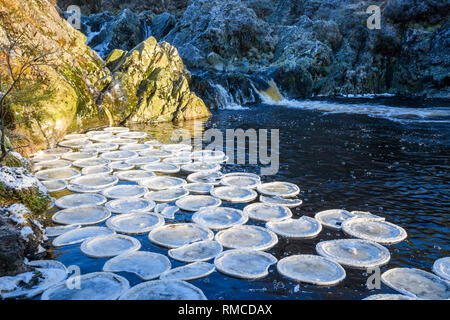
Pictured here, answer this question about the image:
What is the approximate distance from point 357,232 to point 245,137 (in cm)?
1319

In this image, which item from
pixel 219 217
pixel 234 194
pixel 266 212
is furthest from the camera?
pixel 234 194

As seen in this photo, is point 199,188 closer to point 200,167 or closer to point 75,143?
point 200,167

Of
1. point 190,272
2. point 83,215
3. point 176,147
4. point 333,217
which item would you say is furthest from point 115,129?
point 190,272

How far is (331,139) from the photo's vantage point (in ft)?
68.6

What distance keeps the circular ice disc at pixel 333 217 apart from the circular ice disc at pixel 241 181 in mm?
3129

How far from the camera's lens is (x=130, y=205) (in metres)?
10.5

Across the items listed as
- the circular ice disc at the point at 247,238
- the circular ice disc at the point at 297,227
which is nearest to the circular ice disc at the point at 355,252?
the circular ice disc at the point at 297,227

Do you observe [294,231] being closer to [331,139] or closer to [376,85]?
[331,139]

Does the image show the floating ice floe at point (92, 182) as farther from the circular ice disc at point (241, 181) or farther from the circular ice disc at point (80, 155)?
the circular ice disc at point (241, 181)

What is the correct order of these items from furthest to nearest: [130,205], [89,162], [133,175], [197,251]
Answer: [89,162] < [133,175] < [130,205] < [197,251]

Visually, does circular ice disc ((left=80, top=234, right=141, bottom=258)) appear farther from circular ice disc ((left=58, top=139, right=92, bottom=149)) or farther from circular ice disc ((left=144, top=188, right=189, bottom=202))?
circular ice disc ((left=58, top=139, right=92, bottom=149))

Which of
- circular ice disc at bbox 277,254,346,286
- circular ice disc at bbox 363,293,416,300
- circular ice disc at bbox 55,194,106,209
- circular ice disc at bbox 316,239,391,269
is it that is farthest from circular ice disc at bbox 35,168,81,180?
circular ice disc at bbox 363,293,416,300

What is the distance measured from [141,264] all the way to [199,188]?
5102 millimetres

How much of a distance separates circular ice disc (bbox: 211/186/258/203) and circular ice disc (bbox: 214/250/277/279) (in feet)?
11.2
